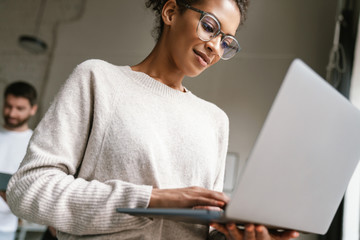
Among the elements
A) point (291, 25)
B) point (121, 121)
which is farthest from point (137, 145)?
point (291, 25)

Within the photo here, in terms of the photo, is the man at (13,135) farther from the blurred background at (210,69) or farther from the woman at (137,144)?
the woman at (137,144)

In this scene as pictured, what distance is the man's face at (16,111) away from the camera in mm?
2389

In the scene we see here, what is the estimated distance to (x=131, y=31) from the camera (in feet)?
12.0

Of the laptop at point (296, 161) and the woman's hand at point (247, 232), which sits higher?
the laptop at point (296, 161)

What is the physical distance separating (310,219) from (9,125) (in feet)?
7.21

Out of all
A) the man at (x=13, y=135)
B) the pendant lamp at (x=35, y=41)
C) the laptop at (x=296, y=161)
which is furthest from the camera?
the pendant lamp at (x=35, y=41)

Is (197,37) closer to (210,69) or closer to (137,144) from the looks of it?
(137,144)

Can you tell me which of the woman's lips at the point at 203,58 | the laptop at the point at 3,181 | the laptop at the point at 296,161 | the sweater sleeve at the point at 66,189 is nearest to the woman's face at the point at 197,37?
the woman's lips at the point at 203,58

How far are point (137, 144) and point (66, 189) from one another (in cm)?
17

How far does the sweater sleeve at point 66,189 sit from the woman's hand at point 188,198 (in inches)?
0.9

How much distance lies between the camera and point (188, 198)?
624 millimetres

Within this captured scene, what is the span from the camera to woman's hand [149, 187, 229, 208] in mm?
615

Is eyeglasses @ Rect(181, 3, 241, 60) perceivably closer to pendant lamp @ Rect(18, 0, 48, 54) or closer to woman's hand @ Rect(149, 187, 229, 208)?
woman's hand @ Rect(149, 187, 229, 208)

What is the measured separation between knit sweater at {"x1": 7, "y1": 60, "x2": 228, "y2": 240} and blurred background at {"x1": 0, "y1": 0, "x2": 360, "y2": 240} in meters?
2.38
